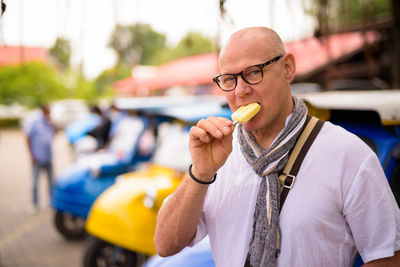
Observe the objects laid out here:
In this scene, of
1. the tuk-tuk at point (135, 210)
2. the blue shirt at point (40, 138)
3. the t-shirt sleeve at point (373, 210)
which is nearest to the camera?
the t-shirt sleeve at point (373, 210)

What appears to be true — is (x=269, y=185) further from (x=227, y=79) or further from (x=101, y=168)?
(x=101, y=168)

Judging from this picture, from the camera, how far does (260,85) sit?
150cm

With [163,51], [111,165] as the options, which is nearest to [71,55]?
[111,165]

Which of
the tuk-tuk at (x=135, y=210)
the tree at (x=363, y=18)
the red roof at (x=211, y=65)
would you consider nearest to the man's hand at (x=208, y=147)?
the tuk-tuk at (x=135, y=210)

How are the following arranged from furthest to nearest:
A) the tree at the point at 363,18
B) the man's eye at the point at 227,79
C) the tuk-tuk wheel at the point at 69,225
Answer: the tuk-tuk wheel at the point at 69,225
the tree at the point at 363,18
the man's eye at the point at 227,79

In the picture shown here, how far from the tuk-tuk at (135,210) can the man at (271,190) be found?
193cm

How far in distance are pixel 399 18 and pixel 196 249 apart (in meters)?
3.92

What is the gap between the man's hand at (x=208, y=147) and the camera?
1.41 meters

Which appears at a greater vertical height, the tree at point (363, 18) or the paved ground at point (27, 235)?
the tree at point (363, 18)

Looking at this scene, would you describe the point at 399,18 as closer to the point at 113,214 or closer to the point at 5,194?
the point at 113,214

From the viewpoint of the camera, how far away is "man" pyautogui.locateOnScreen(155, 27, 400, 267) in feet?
4.37

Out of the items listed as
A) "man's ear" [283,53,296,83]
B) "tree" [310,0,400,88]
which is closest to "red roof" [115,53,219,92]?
"tree" [310,0,400,88]

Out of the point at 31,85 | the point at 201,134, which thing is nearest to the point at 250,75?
the point at 201,134

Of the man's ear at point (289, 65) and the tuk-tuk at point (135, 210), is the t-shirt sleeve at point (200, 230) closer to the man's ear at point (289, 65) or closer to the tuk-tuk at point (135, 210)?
the man's ear at point (289, 65)
